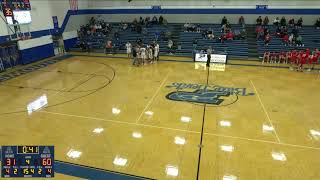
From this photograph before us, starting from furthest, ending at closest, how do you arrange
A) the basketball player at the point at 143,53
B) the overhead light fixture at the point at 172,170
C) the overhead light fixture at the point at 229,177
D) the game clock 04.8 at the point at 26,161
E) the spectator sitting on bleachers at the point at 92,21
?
the spectator sitting on bleachers at the point at 92,21 < the basketball player at the point at 143,53 < the overhead light fixture at the point at 172,170 < the overhead light fixture at the point at 229,177 < the game clock 04.8 at the point at 26,161

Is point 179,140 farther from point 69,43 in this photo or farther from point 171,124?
point 69,43

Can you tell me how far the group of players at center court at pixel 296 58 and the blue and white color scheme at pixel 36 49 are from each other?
18.2m

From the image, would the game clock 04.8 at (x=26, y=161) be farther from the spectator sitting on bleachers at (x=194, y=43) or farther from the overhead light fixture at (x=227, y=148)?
the spectator sitting on bleachers at (x=194, y=43)

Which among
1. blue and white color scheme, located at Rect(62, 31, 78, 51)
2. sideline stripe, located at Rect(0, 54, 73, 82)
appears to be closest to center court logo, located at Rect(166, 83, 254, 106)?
sideline stripe, located at Rect(0, 54, 73, 82)

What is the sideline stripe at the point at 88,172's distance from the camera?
21.6ft

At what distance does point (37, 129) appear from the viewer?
9141 millimetres

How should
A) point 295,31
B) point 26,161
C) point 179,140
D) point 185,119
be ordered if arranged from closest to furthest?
point 26,161
point 179,140
point 185,119
point 295,31

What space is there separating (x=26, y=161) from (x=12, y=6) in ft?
45.3

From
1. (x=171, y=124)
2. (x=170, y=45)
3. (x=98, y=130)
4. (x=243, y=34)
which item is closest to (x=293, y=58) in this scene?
(x=243, y=34)

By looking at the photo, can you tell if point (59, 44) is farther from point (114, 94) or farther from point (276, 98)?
point (276, 98)

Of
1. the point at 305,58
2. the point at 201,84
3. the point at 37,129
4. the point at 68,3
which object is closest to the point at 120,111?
the point at 37,129

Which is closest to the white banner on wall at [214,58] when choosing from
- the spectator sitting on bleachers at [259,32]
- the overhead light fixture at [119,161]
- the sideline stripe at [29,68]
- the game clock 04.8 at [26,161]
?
the spectator sitting on bleachers at [259,32]

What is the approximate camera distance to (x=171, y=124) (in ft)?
30.9

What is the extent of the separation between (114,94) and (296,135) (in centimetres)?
837
